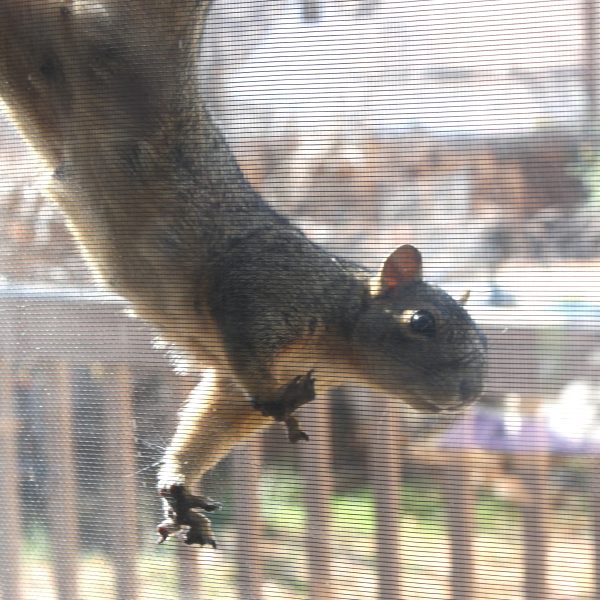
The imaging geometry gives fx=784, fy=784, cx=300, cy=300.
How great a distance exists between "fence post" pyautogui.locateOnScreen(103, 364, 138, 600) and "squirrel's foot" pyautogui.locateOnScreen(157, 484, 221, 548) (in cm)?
5

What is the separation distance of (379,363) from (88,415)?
0.46 m

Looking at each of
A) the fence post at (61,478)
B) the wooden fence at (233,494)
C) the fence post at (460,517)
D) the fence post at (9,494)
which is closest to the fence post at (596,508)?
the wooden fence at (233,494)

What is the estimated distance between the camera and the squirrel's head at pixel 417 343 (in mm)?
1172

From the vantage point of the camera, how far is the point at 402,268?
1131 mm

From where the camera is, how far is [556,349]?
0.96 meters

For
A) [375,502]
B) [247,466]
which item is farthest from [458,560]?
[247,466]

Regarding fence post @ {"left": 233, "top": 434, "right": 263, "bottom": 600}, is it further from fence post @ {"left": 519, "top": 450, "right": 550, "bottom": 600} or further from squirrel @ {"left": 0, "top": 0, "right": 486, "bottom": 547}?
fence post @ {"left": 519, "top": 450, "right": 550, "bottom": 600}

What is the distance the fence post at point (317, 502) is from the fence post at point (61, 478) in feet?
1.18

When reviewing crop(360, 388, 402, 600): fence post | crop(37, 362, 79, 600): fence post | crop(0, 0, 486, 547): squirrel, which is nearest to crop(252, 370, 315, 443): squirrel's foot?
crop(0, 0, 486, 547): squirrel

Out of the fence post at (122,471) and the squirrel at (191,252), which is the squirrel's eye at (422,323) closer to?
the squirrel at (191,252)

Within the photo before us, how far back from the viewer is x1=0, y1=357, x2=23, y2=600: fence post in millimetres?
1252

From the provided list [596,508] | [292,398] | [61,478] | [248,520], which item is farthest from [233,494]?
[596,508]

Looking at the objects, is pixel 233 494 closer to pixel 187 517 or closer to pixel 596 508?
pixel 187 517

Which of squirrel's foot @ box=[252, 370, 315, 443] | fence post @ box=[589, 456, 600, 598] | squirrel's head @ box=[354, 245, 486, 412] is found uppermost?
squirrel's head @ box=[354, 245, 486, 412]
